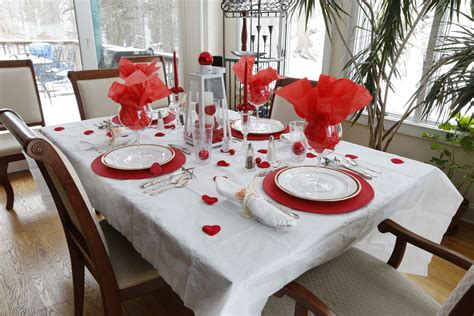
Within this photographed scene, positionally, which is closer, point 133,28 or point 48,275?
point 48,275

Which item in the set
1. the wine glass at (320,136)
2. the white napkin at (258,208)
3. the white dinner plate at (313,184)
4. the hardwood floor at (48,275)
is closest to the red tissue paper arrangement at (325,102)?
the wine glass at (320,136)

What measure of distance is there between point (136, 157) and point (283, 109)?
3.25 ft

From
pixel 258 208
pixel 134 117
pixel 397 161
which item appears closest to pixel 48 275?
pixel 134 117

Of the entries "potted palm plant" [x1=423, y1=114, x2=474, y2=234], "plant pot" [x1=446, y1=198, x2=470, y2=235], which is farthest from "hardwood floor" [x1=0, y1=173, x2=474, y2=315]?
"potted palm plant" [x1=423, y1=114, x2=474, y2=234]

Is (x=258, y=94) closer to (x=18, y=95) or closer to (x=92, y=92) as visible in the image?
(x=92, y=92)

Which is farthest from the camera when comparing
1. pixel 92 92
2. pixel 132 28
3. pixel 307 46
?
pixel 132 28

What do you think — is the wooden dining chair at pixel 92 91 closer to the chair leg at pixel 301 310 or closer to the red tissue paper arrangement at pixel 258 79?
the red tissue paper arrangement at pixel 258 79

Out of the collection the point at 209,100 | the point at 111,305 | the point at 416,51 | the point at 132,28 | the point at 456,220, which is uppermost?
the point at 132,28

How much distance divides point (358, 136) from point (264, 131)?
1404 millimetres

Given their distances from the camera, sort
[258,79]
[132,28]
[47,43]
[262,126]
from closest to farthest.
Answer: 1. [258,79]
2. [262,126]
3. [47,43]
4. [132,28]

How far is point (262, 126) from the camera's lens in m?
1.68

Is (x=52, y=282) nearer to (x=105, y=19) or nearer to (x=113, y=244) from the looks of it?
(x=113, y=244)

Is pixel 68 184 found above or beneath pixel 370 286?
above

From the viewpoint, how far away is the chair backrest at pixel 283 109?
6.45 feet
